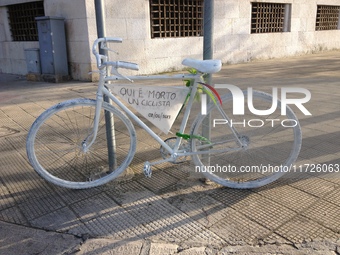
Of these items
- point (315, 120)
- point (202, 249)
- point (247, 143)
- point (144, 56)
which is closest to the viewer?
point (202, 249)

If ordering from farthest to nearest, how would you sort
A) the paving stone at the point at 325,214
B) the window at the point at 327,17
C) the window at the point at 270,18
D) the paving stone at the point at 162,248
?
the window at the point at 327,17 → the window at the point at 270,18 → the paving stone at the point at 325,214 → the paving stone at the point at 162,248

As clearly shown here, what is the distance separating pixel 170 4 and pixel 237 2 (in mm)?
3099

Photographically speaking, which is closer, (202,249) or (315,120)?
(202,249)

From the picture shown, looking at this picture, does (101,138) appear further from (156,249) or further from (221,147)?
(156,249)

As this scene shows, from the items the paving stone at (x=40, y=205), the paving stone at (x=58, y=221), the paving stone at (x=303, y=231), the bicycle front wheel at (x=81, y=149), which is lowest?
the paving stone at (x=303, y=231)

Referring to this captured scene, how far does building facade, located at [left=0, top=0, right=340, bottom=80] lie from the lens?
875cm

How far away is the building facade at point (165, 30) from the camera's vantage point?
875 cm

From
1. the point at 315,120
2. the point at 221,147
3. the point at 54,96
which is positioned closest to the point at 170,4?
the point at 54,96

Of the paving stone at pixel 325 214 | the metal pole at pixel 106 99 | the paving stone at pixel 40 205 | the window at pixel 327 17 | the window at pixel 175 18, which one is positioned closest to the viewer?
the paving stone at pixel 325 214

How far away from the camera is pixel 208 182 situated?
123 inches

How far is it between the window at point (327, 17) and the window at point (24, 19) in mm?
12662

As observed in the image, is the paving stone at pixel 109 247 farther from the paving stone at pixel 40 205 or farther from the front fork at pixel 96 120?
the front fork at pixel 96 120

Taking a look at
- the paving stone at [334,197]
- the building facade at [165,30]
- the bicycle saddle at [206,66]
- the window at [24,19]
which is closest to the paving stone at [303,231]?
the paving stone at [334,197]

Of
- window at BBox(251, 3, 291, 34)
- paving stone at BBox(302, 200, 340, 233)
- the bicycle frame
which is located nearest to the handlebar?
the bicycle frame
